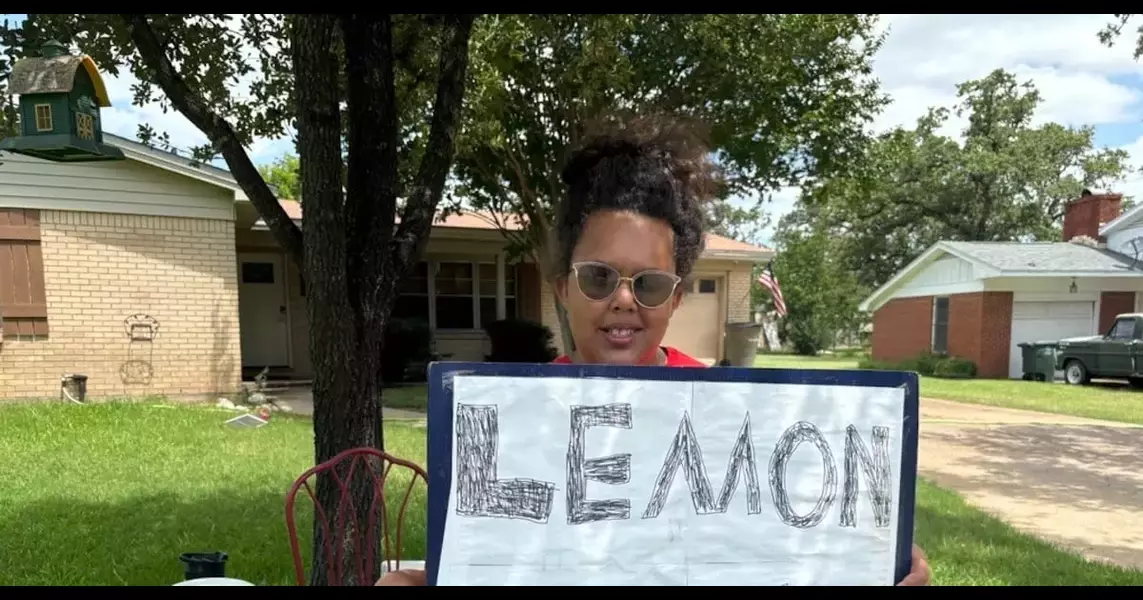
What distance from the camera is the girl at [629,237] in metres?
1.68

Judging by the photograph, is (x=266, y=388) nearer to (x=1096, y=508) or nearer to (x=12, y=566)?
(x=12, y=566)

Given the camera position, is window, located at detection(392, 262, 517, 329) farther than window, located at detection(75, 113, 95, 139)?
Yes

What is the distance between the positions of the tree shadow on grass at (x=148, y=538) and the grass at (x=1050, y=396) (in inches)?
291

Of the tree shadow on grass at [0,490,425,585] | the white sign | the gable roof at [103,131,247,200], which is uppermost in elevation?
the gable roof at [103,131,247,200]

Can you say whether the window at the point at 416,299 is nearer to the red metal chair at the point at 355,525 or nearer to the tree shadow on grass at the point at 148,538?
the tree shadow on grass at the point at 148,538

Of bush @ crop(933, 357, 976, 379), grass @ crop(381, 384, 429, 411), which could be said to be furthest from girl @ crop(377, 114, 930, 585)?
bush @ crop(933, 357, 976, 379)

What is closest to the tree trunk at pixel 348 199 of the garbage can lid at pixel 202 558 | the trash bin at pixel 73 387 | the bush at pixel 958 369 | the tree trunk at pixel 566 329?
the garbage can lid at pixel 202 558

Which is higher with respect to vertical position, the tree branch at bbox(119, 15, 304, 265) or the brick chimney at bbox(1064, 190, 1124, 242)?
the brick chimney at bbox(1064, 190, 1124, 242)

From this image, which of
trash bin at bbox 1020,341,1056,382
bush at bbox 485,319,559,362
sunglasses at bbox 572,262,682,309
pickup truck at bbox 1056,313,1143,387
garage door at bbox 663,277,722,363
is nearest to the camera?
sunglasses at bbox 572,262,682,309

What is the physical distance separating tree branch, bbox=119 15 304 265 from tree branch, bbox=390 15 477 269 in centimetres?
39

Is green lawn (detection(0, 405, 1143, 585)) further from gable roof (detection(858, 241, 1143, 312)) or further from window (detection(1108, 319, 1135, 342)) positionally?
gable roof (detection(858, 241, 1143, 312))

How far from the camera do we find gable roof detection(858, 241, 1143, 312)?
17578 mm

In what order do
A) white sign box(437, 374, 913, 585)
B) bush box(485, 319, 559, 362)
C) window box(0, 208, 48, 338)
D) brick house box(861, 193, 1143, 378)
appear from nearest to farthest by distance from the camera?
white sign box(437, 374, 913, 585) < window box(0, 208, 48, 338) < bush box(485, 319, 559, 362) < brick house box(861, 193, 1143, 378)
